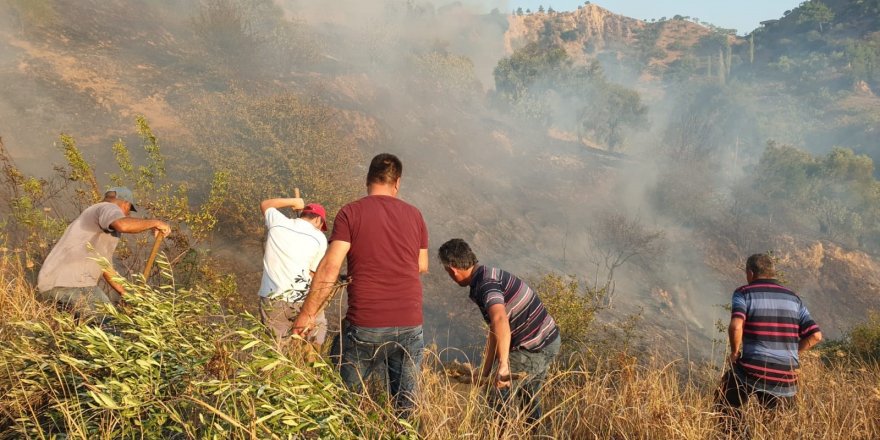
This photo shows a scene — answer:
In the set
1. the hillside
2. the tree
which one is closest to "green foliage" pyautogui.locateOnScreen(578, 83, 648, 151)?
the hillside

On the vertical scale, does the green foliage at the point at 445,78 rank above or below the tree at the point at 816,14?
below

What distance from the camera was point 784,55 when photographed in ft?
242

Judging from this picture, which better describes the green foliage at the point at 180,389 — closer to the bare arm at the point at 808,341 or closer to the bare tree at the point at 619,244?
the bare arm at the point at 808,341

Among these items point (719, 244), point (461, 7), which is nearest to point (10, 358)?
point (719, 244)

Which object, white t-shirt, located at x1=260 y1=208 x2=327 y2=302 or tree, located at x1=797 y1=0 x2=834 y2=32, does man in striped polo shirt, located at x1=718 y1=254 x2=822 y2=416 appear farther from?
tree, located at x1=797 y1=0 x2=834 y2=32

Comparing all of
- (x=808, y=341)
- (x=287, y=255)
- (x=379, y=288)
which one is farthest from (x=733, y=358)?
(x=287, y=255)

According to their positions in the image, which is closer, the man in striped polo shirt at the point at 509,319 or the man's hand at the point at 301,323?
the man's hand at the point at 301,323

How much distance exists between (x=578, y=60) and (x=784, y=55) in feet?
98.9

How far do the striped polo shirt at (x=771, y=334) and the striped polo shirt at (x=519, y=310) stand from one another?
140 cm

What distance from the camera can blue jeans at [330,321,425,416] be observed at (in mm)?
2791

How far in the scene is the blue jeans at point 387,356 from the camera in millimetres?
2791

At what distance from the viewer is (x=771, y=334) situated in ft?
11.7

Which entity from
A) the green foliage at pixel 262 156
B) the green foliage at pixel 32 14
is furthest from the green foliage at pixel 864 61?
the green foliage at pixel 32 14

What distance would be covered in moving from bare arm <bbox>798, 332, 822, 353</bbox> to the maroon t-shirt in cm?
288
